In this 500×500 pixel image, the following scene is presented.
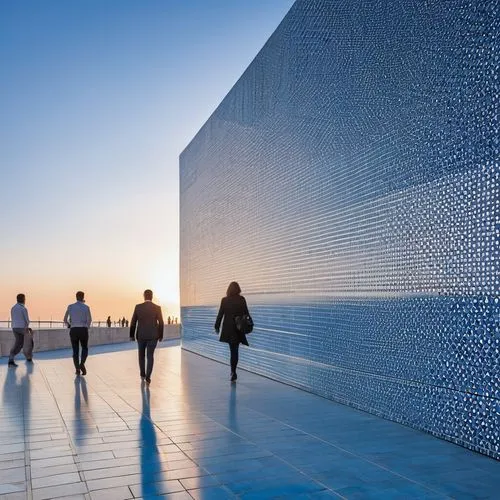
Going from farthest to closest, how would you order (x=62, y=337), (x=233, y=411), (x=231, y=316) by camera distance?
(x=62, y=337), (x=231, y=316), (x=233, y=411)

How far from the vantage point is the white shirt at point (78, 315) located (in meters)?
10.6

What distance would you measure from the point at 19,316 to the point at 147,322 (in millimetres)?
4357

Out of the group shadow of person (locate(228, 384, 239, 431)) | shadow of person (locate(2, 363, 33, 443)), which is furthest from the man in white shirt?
shadow of person (locate(228, 384, 239, 431))

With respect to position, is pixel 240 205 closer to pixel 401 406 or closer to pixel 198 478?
pixel 401 406

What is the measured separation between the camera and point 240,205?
12242 millimetres

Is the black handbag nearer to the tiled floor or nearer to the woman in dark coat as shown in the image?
the woman in dark coat

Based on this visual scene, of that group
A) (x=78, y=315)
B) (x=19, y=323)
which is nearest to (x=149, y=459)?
(x=78, y=315)

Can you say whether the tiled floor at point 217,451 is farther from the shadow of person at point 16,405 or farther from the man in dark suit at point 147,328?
the man in dark suit at point 147,328

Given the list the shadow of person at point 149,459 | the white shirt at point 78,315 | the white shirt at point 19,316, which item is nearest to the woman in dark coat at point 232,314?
the shadow of person at point 149,459

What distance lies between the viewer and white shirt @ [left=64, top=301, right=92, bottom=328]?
1057 cm

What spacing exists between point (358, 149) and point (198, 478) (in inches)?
174

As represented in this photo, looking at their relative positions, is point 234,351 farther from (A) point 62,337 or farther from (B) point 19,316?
(A) point 62,337

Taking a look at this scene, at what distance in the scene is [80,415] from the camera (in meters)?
6.50

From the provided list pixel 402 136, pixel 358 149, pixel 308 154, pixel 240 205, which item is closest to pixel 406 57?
pixel 402 136
